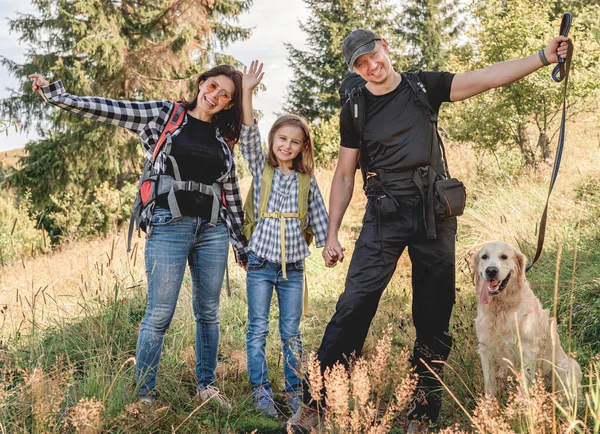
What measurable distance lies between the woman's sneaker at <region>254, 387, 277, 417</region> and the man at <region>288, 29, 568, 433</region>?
0.38 m

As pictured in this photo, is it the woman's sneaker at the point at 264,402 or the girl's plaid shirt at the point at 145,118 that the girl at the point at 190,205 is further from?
the woman's sneaker at the point at 264,402

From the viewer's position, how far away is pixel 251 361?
148 inches

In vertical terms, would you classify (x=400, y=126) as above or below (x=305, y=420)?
above

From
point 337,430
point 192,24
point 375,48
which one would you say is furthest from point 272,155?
point 192,24

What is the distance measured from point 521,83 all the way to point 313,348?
793 cm

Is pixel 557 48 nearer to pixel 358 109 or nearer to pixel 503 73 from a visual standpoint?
pixel 503 73

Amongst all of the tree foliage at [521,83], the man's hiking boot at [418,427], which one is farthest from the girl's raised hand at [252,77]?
the tree foliage at [521,83]

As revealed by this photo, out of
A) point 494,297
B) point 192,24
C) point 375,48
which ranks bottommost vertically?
point 494,297

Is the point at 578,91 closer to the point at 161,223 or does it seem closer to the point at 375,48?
the point at 375,48

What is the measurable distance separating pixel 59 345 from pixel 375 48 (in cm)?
320

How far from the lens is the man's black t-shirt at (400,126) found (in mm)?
3207

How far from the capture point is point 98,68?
57.7ft

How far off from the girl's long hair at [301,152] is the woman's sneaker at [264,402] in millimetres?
1535

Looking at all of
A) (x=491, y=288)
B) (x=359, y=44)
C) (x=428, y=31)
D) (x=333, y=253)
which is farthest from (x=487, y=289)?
(x=428, y=31)
